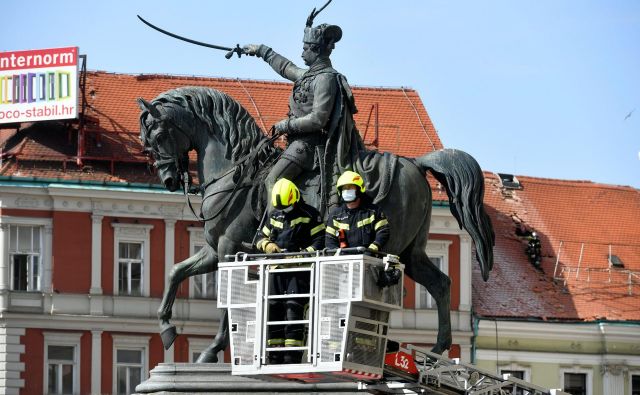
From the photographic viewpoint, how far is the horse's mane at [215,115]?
100.0 ft

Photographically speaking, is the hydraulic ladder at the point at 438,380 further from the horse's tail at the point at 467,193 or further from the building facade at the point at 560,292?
the building facade at the point at 560,292

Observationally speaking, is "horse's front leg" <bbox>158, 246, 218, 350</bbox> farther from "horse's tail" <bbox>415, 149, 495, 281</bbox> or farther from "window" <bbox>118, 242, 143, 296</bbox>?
"window" <bbox>118, 242, 143, 296</bbox>

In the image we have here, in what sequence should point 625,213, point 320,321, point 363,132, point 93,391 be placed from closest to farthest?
point 320,321
point 93,391
point 363,132
point 625,213

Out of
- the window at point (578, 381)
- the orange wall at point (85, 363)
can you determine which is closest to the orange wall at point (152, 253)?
the orange wall at point (85, 363)

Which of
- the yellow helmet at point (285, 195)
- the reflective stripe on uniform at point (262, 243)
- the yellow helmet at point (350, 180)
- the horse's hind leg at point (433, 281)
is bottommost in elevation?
the horse's hind leg at point (433, 281)

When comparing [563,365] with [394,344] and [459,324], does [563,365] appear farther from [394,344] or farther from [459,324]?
[394,344]

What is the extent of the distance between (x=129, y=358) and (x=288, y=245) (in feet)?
107

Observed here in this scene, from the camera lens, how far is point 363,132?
6275cm

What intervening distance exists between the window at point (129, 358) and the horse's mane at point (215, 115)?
29049 mm

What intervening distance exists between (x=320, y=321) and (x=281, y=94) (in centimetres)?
Answer: 3791

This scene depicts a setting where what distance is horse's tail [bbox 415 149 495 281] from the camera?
30.3 metres

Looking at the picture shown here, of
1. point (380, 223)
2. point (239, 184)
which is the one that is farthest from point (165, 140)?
point (380, 223)

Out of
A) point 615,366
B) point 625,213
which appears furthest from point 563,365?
point 625,213

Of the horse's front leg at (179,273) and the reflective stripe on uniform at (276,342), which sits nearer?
the reflective stripe on uniform at (276,342)
